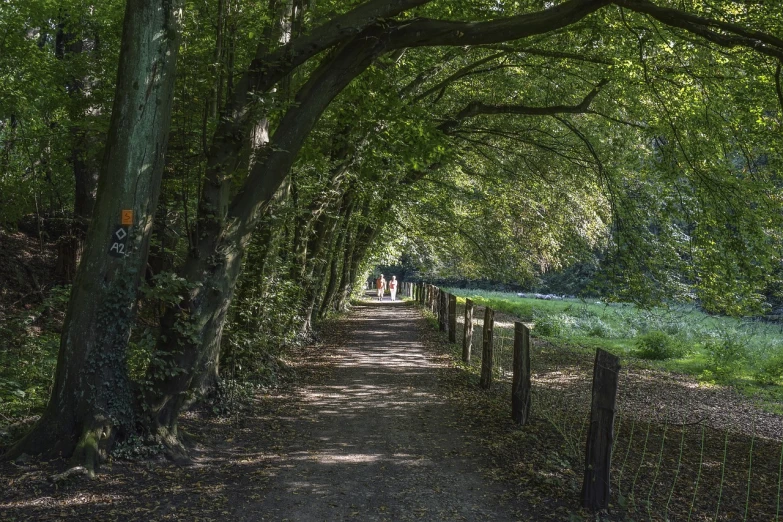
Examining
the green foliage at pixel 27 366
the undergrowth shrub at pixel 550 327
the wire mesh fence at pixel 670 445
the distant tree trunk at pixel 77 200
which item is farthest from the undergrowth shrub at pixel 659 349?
the green foliage at pixel 27 366

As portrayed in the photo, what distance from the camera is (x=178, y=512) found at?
5.41m

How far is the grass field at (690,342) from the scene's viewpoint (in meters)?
15.4

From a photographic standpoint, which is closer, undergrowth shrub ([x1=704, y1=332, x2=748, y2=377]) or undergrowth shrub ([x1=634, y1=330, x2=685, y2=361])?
undergrowth shrub ([x1=704, y1=332, x2=748, y2=377])

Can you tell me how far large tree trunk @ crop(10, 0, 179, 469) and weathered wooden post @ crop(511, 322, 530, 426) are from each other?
494 centimetres

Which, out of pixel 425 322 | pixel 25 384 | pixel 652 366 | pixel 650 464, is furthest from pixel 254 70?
pixel 425 322

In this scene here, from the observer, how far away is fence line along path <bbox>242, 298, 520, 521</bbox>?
568 centimetres

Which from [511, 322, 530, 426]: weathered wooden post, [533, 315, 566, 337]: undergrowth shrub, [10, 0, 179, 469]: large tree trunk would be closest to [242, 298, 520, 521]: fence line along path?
[511, 322, 530, 426]: weathered wooden post

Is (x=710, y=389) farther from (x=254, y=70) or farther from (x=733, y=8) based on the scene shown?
(x=254, y=70)

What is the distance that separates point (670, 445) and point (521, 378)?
212 centimetres

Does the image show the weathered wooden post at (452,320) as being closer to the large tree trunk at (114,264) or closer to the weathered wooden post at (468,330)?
the weathered wooden post at (468,330)

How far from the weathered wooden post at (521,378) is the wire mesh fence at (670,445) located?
18.9 inches

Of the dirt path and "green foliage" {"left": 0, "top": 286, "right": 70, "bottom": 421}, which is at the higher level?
"green foliage" {"left": 0, "top": 286, "right": 70, "bottom": 421}

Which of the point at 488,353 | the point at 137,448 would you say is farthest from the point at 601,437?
the point at 488,353

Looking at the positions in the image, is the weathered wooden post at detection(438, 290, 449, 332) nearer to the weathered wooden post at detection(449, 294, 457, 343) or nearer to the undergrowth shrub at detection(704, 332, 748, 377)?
the weathered wooden post at detection(449, 294, 457, 343)
